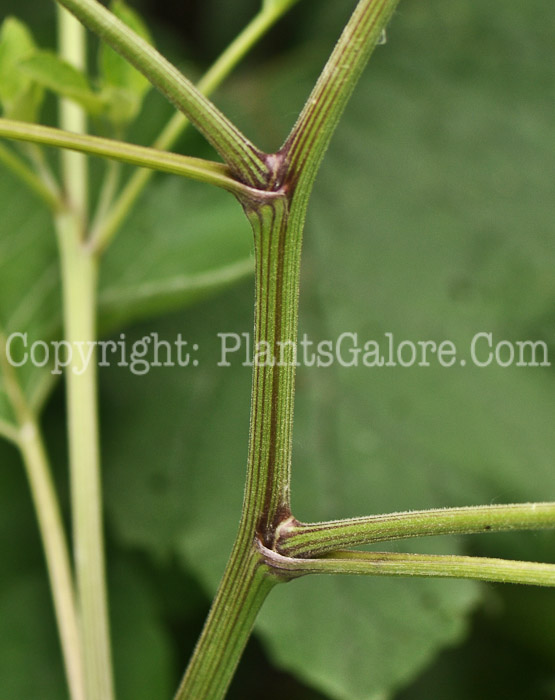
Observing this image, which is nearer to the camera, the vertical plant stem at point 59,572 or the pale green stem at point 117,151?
the pale green stem at point 117,151

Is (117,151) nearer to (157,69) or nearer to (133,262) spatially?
(157,69)

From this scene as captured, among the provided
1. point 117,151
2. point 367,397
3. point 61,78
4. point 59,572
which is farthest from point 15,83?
point 367,397

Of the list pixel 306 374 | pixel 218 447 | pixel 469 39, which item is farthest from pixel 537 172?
pixel 218 447

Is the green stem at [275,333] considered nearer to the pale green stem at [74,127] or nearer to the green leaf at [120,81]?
the green leaf at [120,81]

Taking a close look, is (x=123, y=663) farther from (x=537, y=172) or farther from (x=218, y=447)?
(x=537, y=172)

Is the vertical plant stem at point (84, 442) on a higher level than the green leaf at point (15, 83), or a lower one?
lower

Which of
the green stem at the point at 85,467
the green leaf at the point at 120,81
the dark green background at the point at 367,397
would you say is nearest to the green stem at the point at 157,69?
the green leaf at the point at 120,81

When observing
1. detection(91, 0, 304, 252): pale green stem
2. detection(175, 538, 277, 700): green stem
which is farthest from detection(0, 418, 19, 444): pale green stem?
detection(175, 538, 277, 700): green stem
